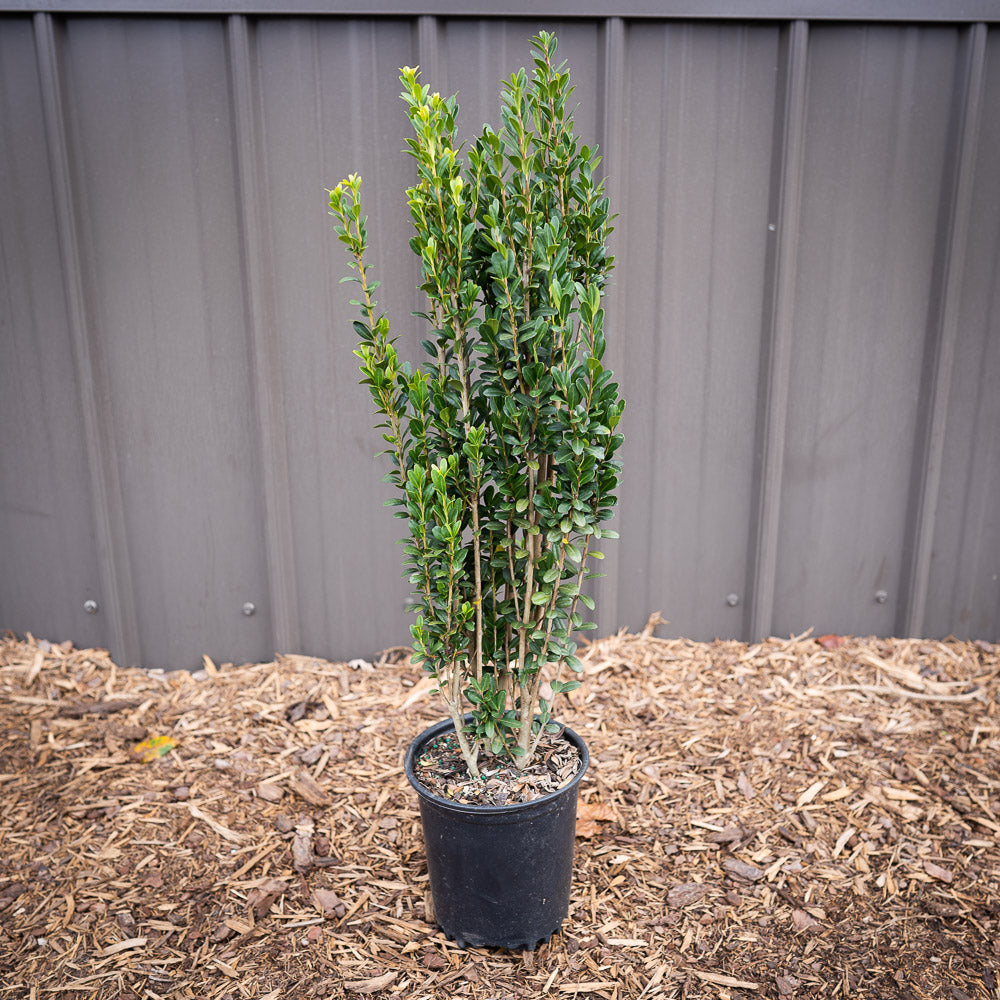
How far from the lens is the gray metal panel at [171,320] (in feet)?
10.2

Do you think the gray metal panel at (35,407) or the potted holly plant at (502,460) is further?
the gray metal panel at (35,407)

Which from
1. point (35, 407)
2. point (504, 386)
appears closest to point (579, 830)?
point (504, 386)

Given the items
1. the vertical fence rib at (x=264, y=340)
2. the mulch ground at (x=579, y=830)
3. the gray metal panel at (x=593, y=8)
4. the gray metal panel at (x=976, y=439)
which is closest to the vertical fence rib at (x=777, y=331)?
the gray metal panel at (x=593, y=8)

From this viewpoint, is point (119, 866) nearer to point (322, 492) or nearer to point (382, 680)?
point (382, 680)

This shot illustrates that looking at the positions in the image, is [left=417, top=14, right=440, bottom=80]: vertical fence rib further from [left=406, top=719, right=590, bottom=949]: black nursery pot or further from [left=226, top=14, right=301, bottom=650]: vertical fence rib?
[left=406, top=719, right=590, bottom=949]: black nursery pot

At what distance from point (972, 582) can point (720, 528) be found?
116 centimetres

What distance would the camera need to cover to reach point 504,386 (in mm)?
2084

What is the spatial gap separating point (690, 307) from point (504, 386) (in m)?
1.57

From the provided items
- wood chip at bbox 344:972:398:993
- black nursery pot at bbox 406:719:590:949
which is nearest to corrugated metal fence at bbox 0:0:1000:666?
black nursery pot at bbox 406:719:590:949

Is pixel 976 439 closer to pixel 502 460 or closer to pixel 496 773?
pixel 502 460

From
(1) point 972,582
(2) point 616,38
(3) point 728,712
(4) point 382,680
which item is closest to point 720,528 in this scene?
(3) point 728,712

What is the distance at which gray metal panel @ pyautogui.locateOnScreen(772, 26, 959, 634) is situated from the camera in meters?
3.23

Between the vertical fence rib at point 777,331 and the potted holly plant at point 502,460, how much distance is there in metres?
1.44

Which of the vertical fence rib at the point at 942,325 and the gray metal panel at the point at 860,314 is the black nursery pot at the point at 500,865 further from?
the vertical fence rib at the point at 942,325
